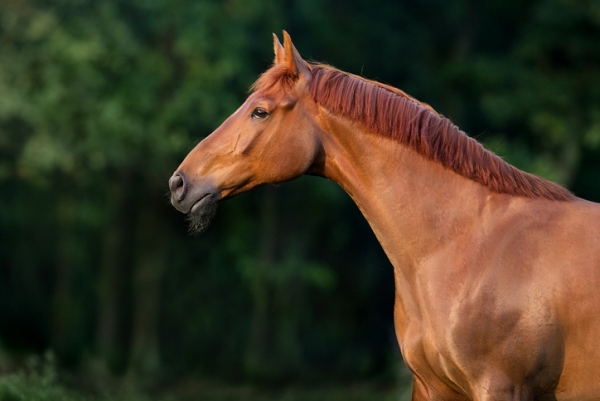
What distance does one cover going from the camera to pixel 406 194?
3.95 meters

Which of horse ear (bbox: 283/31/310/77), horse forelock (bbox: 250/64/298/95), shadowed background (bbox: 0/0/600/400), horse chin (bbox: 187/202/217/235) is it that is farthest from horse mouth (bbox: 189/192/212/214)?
shadowed background (bbox: 0/0/600/400)

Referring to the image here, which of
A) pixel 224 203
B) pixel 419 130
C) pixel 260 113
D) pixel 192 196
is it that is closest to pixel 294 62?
pixel 260 113

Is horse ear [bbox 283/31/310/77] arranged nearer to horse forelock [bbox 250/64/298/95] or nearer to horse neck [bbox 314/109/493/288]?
horse forelock [bbox 250/64/298/95]

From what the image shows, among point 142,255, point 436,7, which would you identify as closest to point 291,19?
point 436,7

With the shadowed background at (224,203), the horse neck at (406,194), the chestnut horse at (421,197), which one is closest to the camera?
the chestnut horse at (421,197)

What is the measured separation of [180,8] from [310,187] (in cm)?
471

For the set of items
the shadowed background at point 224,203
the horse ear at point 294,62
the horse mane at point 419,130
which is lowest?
the shadowed background at point 224,203

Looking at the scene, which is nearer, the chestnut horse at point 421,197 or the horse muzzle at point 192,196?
the chestnut horse at point 421,197

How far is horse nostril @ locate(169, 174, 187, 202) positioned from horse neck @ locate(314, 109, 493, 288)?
73 cm

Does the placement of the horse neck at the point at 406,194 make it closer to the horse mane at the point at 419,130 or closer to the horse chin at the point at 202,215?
the horse mane at the point at 419,130

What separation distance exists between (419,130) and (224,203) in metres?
13.1

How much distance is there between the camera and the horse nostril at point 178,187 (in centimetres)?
396

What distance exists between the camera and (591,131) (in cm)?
1493

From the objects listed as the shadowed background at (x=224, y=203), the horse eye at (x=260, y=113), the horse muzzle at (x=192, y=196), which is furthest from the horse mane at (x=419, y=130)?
the shadowed background at (x=224, y=203)
